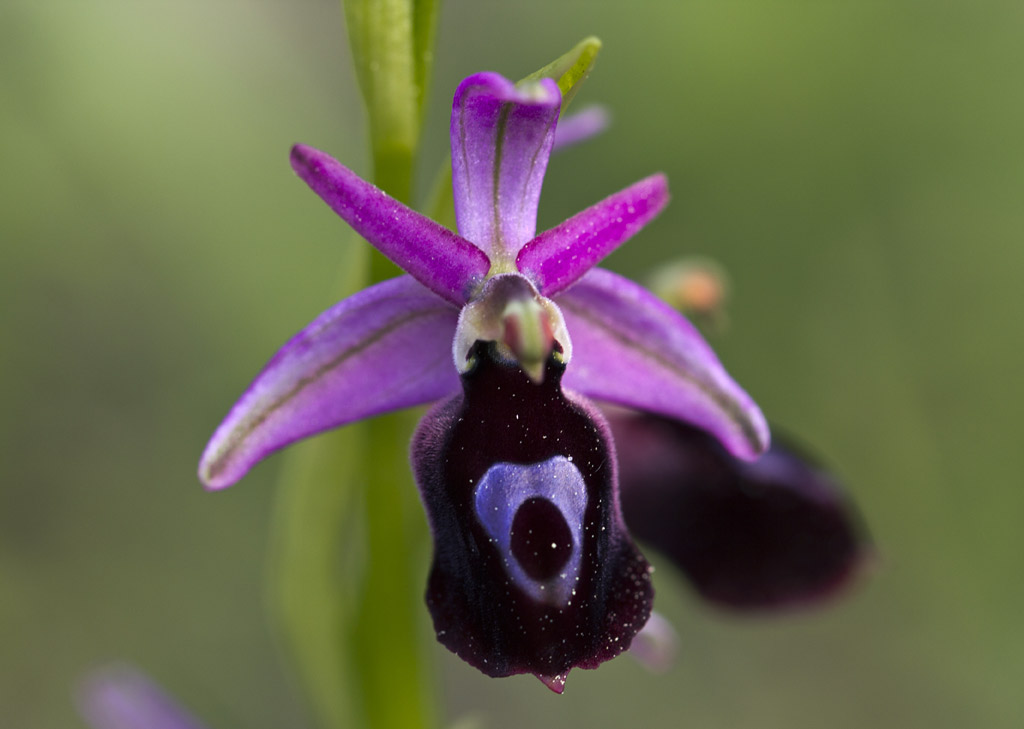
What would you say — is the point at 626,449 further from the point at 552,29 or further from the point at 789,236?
the point at 552,29

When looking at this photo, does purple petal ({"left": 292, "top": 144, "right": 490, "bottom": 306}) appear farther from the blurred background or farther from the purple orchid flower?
the blurred background

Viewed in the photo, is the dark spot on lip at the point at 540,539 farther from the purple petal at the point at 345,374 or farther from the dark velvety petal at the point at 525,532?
the purple petal at the point at 345,374

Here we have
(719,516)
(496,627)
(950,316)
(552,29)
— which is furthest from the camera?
(552,29)

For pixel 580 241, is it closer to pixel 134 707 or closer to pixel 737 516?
pixel 737 516

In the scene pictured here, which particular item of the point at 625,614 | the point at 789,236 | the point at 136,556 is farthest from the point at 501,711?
the point at 625,614

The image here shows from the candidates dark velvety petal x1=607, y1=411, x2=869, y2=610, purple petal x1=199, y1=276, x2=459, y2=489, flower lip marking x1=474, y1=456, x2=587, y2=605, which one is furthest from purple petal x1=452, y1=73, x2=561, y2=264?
dark velvety petal x1=607, y1=411, x2=869, y2=610

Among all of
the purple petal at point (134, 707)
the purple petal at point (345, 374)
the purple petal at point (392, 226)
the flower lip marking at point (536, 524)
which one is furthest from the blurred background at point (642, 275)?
the flower lip marking at point (536, 524)

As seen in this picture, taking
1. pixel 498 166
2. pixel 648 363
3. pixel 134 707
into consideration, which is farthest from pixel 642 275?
pixel 498 166
